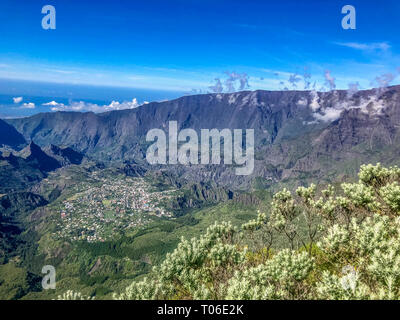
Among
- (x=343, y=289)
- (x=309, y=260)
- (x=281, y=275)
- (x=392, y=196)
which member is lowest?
(x=281, y=275)

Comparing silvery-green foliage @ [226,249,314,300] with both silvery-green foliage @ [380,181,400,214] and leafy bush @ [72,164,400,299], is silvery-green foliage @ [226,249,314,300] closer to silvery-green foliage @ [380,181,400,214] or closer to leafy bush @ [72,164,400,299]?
leafy bush @ [72,164,400,299]

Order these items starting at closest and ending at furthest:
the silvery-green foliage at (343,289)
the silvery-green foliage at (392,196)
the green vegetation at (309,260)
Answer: the silvery-green foliage at (343,289) < the green vegetation at (309,260) < the silvery-green foliage at (392,196)

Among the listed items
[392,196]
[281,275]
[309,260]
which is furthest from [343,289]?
[392,196]

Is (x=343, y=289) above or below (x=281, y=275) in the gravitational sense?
above

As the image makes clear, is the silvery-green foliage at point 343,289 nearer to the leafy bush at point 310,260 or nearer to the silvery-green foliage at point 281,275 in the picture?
the leafy bush at point 310,260

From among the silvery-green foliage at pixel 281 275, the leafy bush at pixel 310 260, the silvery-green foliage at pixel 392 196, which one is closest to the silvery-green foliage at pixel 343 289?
the leafy bush at pixel 310 260

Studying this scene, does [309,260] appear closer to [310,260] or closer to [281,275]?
[310,260]

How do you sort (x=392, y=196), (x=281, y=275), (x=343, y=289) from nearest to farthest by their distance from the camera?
(x=343, y=289), (x=281, y=275), (x=392, y=196)

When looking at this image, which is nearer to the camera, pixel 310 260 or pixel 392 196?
pixel 310 260

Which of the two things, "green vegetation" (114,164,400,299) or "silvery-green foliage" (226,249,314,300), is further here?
"silvery-green foliage" (226,249,314,300)

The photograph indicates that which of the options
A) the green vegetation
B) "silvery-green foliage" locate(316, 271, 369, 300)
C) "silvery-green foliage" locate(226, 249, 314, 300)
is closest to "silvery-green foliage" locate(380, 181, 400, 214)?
the green vegetation
